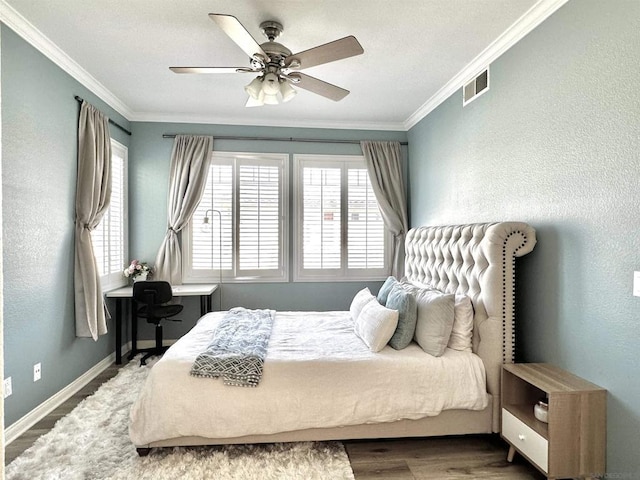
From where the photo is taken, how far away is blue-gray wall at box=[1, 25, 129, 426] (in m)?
2.57

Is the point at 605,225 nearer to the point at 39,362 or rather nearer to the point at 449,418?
the point at 449,418

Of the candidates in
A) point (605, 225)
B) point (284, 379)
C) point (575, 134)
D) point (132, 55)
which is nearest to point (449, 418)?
point (284, 379)

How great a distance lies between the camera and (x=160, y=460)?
2.29 m

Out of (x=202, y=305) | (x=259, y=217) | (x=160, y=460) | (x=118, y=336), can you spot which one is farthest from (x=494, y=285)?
(x=118, y=336)

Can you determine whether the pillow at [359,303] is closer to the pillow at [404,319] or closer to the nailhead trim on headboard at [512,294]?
the pillow at [404,319]

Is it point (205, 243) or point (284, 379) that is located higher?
point (205, 243)

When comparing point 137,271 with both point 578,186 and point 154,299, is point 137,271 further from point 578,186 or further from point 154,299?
point 578,186

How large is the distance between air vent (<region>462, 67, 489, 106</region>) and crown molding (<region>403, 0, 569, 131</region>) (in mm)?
52

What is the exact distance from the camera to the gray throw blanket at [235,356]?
2301 millimetres

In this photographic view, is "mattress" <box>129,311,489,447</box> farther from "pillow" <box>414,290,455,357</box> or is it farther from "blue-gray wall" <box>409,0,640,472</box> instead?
"blue-gray wall" <box>409,0,640,472</box>

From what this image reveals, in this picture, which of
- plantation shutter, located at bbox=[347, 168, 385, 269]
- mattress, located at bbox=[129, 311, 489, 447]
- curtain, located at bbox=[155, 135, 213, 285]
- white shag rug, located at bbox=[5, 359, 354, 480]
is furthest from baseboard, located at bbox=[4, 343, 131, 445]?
plantation shutter, located at bbox=[347, 168, 385, 269]

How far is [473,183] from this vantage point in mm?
3279

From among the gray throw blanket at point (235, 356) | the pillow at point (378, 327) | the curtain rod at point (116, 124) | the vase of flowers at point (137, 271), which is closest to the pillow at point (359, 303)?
the pillow at point (378, 327)

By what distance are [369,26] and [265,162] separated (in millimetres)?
2336
